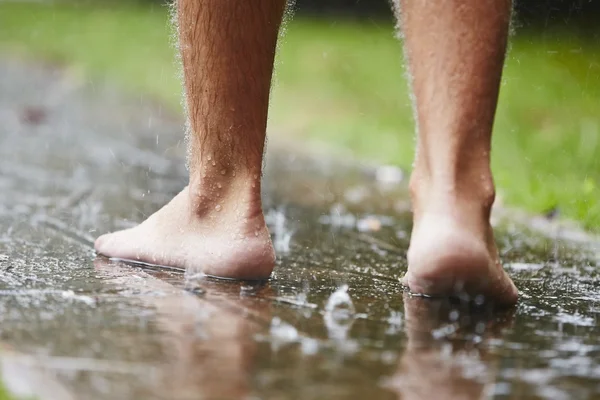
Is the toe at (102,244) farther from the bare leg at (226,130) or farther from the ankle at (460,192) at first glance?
the ankle at (460,192)

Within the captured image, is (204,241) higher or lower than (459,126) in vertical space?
lower

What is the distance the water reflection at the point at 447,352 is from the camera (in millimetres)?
1184

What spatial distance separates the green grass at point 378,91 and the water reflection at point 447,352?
1299 mm

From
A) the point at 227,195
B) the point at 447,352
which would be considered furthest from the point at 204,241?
the point at 447,352

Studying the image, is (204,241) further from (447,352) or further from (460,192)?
(447,352)

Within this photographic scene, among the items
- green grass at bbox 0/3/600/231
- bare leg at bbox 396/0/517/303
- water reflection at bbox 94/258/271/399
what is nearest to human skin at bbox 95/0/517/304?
bare leg at bbox 396/0/517/303

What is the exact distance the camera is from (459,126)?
1.70m

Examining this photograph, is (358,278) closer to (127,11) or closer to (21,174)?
(21,174)

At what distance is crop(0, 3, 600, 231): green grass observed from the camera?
166 inches

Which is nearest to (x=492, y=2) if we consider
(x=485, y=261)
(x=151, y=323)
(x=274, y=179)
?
(x=485, y=261)

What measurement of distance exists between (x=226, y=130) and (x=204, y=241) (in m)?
0.24

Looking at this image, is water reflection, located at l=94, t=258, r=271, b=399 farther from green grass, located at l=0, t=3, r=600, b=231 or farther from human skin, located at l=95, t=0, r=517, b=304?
green grass, located at l=0, t=3, r=600, b=231

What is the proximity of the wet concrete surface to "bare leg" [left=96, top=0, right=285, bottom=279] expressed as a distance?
8 centimetres

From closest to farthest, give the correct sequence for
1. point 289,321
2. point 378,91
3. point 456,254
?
point 289,321 < point 456,254 < point 378,91
